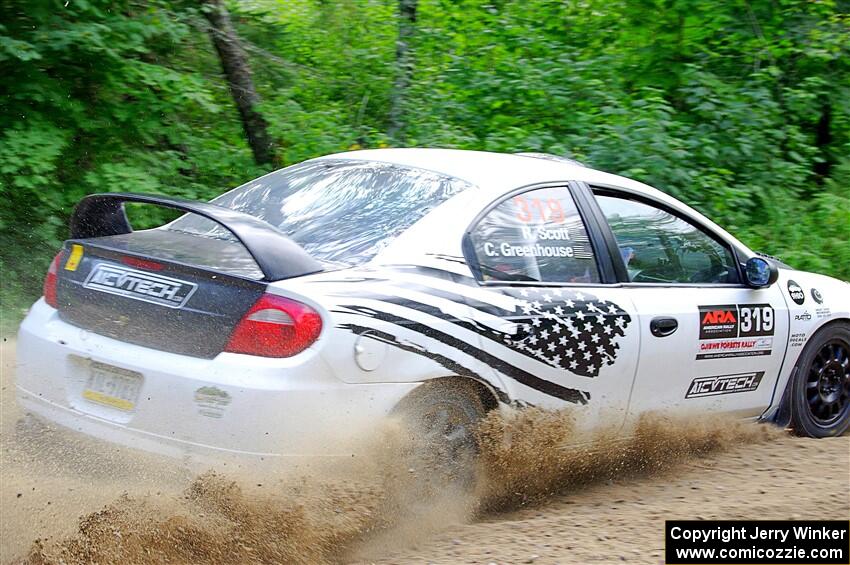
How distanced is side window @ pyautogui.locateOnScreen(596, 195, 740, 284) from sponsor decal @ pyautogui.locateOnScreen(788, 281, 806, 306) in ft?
1.40

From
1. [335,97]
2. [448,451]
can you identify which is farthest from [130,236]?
[335,97]

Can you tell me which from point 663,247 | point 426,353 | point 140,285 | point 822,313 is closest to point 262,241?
point 140,285

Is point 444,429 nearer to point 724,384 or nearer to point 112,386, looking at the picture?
point 112,386

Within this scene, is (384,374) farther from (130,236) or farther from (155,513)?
(130,236)

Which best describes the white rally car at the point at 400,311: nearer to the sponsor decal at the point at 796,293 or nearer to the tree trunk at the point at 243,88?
the sponsor decal at the point at 796,293

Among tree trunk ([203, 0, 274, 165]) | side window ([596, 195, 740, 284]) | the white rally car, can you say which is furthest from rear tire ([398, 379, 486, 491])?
tree trunk ([203, 0, 274, 165])

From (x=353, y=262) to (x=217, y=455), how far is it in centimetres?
97

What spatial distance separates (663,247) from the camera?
17.0 feet

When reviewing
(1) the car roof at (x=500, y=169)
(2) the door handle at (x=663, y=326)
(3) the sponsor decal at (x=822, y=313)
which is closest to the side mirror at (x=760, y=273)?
(1) the car roof at (x=500, y=169)

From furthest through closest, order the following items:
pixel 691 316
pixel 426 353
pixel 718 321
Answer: pixel 718 321 → pixel 691 316 → pixel 426 353

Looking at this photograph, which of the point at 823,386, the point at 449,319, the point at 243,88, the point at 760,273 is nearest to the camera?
the point at 449,319

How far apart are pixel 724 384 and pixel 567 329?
1285mm

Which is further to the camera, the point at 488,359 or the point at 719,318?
the point at 719,318

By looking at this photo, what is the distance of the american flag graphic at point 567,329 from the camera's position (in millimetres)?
4344
